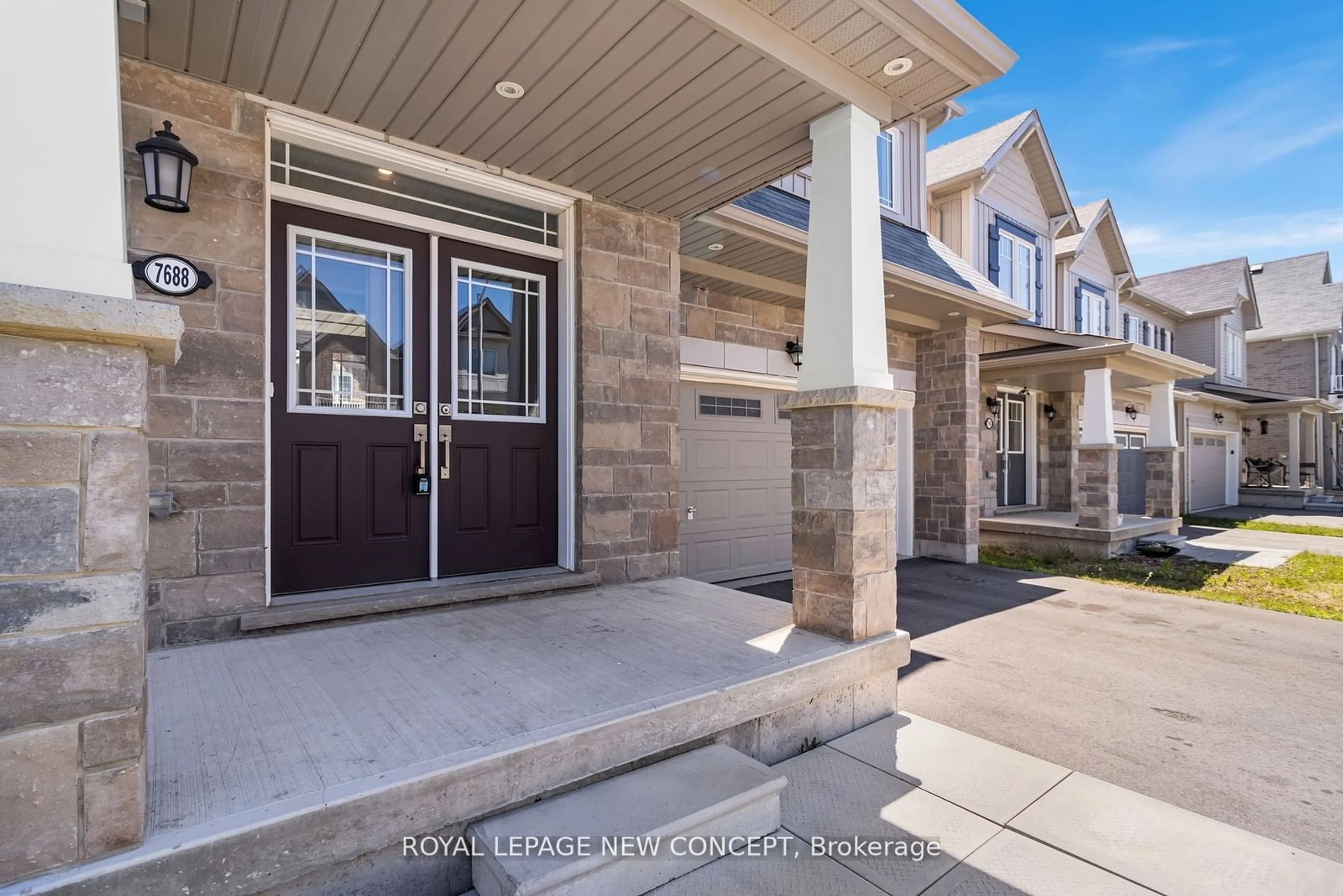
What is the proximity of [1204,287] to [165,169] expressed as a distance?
22.9 m

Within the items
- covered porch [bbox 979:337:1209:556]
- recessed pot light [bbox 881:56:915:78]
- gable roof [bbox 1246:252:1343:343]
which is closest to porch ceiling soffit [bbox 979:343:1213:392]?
covered porch [bbox 979:337:1209:556]

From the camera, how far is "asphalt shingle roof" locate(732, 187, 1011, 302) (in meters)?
5.32

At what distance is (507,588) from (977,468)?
21.3 feet

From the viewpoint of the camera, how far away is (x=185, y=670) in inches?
99.5

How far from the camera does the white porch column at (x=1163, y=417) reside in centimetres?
994

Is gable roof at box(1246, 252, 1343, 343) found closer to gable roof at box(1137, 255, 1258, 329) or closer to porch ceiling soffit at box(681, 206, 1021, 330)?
gable roof at box(1137, 255, 1258, 329)

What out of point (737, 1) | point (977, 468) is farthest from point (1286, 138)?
point (737, 1)

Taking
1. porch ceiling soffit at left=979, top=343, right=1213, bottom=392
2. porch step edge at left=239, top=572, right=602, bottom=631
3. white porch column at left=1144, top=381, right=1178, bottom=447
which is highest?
porch ceiling soffit at left=979, top=343, right=1213, bottom=392

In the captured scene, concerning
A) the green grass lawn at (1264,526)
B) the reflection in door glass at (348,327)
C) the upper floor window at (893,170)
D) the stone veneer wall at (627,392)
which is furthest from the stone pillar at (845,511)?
the green grass lawn at (1264,526)

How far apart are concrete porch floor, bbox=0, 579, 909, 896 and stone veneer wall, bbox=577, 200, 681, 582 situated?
0.74 metres

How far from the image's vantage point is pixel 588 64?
281cm

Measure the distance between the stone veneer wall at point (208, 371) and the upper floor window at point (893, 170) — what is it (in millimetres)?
7103

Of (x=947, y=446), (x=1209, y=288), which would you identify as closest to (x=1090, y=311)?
(x=947, y=446)

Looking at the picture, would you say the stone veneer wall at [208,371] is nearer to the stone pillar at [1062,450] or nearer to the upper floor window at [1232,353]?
the stone pillar at [1062,450]
